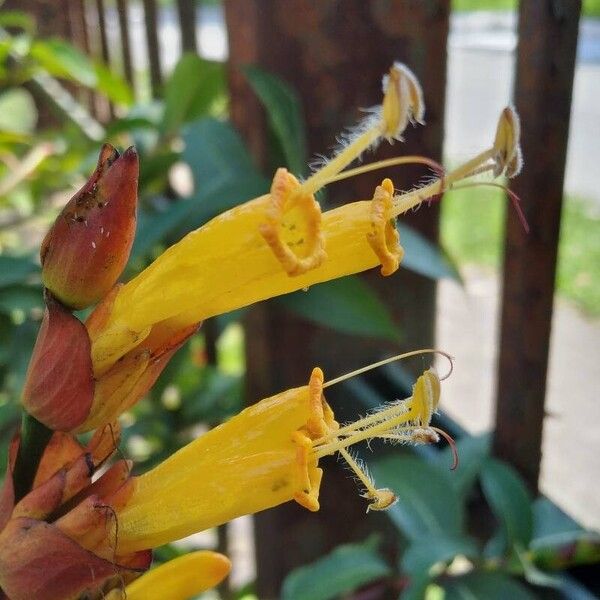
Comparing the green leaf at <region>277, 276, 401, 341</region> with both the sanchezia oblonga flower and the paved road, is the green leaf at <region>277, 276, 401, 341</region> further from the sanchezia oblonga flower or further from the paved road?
the sanchezia oblonga flower

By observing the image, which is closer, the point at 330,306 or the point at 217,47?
the point at 330,306

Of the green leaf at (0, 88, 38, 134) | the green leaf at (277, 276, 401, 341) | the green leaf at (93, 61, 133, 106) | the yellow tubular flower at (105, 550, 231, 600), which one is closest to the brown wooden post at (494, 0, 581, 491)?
the green leaf at (277, 276, 401, 341)

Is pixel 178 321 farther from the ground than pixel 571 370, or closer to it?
farther from the ground

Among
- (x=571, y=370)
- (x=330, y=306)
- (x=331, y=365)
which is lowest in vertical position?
(x=571, y=370)

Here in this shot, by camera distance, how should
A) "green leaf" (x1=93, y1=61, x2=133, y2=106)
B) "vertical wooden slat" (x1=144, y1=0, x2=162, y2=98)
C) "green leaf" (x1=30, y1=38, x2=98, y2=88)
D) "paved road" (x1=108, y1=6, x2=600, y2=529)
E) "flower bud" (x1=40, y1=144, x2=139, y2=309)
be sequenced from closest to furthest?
"flower bud" (x1=40, y1=144, x2=139, y2=309)
"green leaf" (x1=30, y1=38, x2=98, y2=88)
"green leaf" (x1=93, y1=61, x2=133, y2=106)
"paved road" (x1=108, y1=6, x2=600, y2=529)
"vertical wooden slat" (x1=144, y1=0, x2=162, y2=98)

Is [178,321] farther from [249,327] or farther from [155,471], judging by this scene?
[249,327]

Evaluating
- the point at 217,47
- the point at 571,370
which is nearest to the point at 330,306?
the point at 571,370

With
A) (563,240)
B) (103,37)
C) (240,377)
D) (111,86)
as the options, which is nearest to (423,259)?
(240,377)
